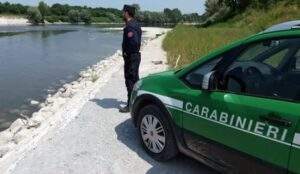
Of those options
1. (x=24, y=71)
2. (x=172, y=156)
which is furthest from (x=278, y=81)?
(x=24, y=71)

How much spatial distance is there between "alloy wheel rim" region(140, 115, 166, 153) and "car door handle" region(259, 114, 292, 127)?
1.83 m

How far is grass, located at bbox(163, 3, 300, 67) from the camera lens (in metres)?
21.5

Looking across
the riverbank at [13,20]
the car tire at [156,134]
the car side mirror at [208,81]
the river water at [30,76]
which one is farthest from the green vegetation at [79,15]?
the car side mirror at [208,81]

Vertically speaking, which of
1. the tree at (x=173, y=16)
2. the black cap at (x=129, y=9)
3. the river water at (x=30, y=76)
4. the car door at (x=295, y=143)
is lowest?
the tree at (x=173, y=16)

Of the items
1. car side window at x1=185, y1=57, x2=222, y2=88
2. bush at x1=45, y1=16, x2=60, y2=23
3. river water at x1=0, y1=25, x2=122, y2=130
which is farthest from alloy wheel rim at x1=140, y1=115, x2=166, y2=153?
bush at x1=45, y1=16, x2=60, y2=23

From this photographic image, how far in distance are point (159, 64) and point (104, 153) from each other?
11518mm

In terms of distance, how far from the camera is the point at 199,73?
489 cm

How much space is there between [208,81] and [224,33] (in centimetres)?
2478

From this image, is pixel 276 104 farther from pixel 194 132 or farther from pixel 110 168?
pixel 110 168

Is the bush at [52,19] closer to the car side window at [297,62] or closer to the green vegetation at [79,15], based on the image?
the green vegetation at [79,15]

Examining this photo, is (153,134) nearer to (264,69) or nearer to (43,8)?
(264,69)

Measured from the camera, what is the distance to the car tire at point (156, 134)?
5.34 meters

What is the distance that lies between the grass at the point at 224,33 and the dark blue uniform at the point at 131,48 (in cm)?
923

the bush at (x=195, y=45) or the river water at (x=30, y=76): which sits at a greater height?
the bush at (x=195, y=45)
